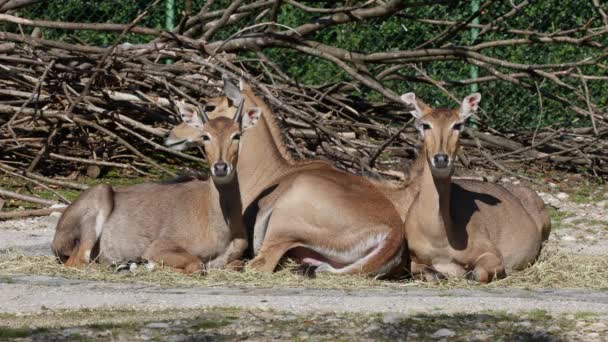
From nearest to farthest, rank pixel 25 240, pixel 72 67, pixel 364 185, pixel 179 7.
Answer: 1. pixel 364 185
2. pixel 25 240
3. pixel 72 67
4. pixel 179 7

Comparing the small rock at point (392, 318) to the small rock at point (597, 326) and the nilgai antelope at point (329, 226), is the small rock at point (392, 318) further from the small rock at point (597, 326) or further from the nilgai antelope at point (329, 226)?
the nilgai antelope at point (329, 226)

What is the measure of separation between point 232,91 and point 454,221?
6.94ft

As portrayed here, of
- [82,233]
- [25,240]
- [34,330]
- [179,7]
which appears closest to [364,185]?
[82,233]

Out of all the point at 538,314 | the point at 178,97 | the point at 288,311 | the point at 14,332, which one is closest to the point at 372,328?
the point at 288,311

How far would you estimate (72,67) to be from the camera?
37.7 feet

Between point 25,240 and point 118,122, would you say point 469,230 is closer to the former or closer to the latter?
point 25,240

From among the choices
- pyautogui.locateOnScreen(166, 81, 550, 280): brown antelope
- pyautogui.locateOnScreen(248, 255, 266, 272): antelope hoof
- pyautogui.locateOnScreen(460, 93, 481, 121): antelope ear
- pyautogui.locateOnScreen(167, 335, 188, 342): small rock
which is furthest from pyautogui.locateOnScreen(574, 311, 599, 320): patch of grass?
pyautogui.locateOnScreen(248, 255, 266, 272): antelope hoof

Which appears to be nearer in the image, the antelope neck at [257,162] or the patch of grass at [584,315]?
the patch of grass at [584,315]

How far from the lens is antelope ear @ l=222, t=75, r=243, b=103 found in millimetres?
9070

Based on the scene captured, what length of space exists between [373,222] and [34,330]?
3.02m

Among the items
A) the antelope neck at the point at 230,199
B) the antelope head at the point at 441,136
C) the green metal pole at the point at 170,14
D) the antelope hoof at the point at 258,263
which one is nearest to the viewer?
the antelope head at the point at 441,136

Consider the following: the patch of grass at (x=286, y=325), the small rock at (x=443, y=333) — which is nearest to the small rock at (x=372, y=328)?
the patch of grass at (x=286, y=325)

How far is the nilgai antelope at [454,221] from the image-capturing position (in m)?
7.56

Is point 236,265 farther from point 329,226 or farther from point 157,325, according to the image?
point 157,325
